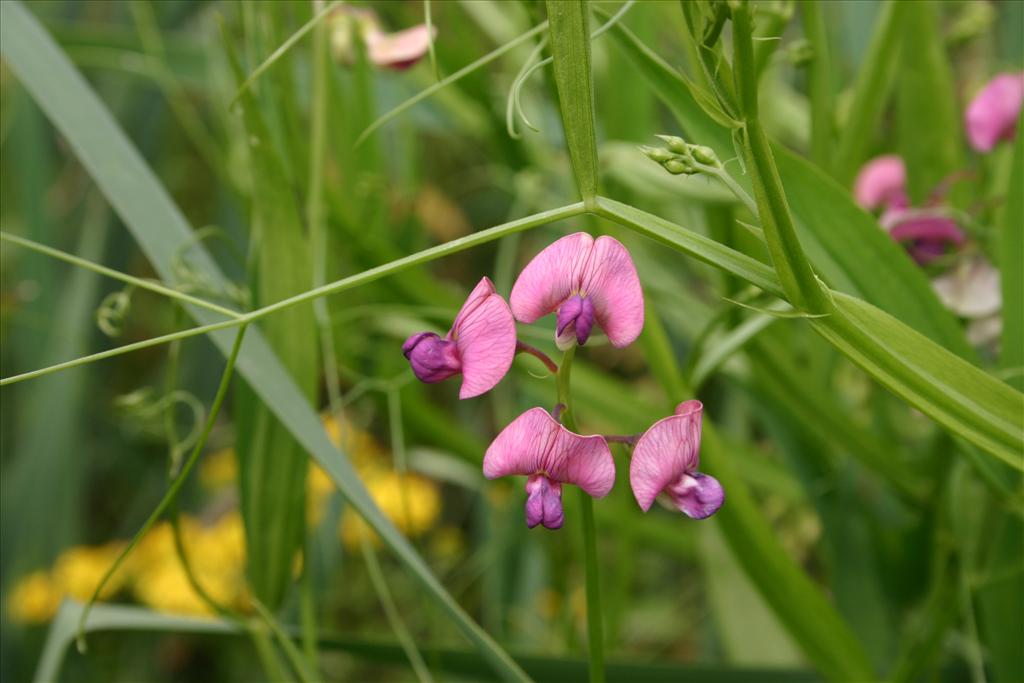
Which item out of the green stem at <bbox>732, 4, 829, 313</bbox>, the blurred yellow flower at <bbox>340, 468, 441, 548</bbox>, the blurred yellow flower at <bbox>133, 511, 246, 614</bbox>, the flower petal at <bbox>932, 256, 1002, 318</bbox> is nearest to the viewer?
the green stem at <bbox>732, 4, 829, 313</bbox>

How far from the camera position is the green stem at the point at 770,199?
0.31 m

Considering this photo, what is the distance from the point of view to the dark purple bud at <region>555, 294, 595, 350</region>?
338mm

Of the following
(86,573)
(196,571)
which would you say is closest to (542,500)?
(196,571)

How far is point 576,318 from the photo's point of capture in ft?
1.11

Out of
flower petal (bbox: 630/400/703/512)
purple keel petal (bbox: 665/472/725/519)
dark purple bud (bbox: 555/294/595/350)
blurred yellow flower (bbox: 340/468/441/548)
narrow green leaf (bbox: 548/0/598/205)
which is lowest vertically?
blurred yellow flower (bbox: 340/468/441/548)

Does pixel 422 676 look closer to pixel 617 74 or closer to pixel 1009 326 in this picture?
pixel 1009 326

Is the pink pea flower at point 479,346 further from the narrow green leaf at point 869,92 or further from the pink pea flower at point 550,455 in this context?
the narrow green leaf at point 869,92

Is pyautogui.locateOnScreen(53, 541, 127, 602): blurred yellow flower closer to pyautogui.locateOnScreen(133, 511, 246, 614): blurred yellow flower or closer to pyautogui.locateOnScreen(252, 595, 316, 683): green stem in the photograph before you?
pyautogui.locateOnScreen(133, 511, 246, 614): blurred yellow flower

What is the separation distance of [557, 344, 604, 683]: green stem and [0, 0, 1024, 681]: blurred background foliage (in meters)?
0.11

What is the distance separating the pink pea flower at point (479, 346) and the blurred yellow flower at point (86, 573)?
2.60 ft

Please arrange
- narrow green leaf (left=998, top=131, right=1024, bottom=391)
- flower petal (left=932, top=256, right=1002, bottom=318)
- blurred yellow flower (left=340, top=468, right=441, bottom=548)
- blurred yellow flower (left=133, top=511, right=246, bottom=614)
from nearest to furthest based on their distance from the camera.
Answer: narrow green leaf (left=998, top=131, right=1024, bottom=391) → flower petal (left=932, top=256, right=1002, bottom=318) → blurred yellow flower (left=133, top=511, right=246, bottom=614) → blurred yellow flower (left=340, top=468, right=441, bottom=548)

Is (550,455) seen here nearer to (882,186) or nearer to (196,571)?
(882,186)

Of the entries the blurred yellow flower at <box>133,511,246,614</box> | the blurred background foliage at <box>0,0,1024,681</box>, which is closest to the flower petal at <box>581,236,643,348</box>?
the blurred background foliage at <box>0,0,1024,681</box>

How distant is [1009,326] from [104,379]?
4.10 feet
